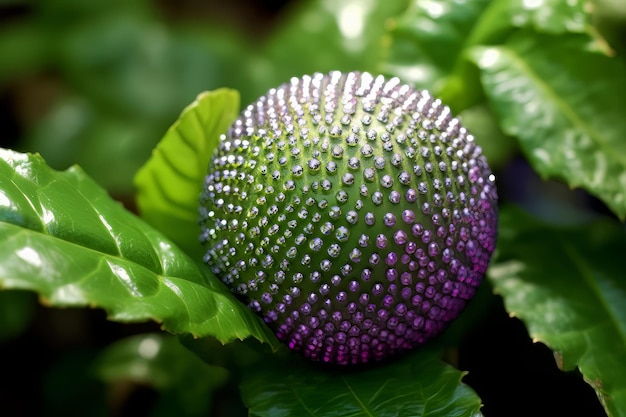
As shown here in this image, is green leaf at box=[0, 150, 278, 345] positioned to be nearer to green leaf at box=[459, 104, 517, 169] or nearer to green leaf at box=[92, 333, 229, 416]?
green leaf at box=[92, 333, 229, 416]

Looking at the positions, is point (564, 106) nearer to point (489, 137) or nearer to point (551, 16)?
point (551, 16)

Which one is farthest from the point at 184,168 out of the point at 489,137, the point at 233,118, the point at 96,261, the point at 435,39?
the point at 489,137

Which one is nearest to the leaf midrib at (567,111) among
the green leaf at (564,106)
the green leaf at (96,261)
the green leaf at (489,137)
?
the green leaf at (564,106)

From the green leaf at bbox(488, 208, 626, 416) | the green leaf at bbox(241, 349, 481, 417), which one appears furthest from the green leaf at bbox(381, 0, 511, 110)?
the green leaf at bbox(241, 349, 481, 417)

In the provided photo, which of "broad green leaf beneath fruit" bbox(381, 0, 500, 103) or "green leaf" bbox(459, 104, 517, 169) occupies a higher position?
"broad green leaf beneath fruit" bbox(381, 0, 500, 103)

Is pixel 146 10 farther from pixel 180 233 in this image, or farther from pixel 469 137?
pixel 469 137

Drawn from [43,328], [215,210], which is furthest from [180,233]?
[43,328]
